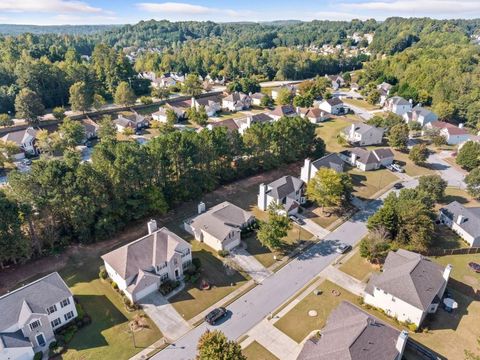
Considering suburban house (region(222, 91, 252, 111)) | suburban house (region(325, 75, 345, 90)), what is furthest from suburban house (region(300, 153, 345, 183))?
suburban house (region(325, 75, 345, 90))

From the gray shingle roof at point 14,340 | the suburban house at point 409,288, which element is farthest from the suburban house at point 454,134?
the gray shingle roof at point 14,340

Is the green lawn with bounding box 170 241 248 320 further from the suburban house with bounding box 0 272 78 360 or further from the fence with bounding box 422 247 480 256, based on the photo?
the fence with bounding box 422 247 480 256

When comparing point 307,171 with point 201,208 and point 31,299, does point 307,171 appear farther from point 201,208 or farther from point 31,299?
point 31,299

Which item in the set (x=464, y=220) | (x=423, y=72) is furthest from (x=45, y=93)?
(x=423, y=72)

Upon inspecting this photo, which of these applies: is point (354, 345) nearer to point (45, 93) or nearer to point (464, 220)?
point (464, 220)

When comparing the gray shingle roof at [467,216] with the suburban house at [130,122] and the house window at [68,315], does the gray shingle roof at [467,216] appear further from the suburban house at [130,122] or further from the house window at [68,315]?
the suburban house at [130,122]

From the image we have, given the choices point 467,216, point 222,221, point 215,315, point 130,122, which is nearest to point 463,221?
point 467,216

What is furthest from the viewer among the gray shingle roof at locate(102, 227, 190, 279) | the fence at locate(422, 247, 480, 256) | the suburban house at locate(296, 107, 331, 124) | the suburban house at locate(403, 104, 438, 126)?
the suburban house at locate(296, 107, 331, 124)
